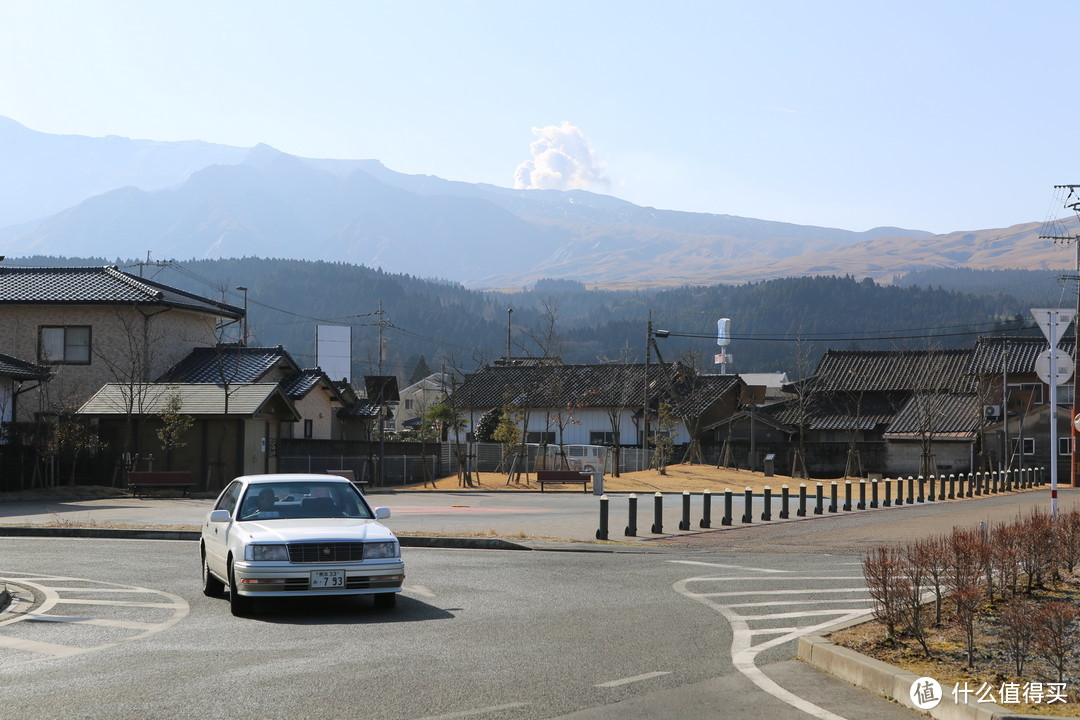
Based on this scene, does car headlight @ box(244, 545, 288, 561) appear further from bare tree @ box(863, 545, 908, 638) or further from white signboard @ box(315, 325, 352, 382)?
white signboard @ box(315, 325, 352, 382)

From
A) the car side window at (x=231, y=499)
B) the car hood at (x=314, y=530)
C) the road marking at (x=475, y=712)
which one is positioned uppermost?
the car side window at (x=231, y=499)

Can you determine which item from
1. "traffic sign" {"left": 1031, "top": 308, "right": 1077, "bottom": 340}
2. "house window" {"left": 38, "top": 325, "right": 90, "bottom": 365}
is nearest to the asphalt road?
"traffic sign" {"left": 1031, "top": 308, "right": 1077, "bottom": 340}

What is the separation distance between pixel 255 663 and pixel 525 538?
11.5 metres

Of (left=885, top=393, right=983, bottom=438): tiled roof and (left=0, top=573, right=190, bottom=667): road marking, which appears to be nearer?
(left=0, top=573, right=190, bottom=667): road marking

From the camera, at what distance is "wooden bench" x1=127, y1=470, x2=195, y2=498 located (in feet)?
112

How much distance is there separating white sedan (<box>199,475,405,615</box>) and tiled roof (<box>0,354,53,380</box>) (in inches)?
1058

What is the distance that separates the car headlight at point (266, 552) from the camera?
10.9 m

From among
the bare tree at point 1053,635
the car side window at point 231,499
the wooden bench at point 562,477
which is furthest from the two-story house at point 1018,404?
the bare tree at point 1053,635

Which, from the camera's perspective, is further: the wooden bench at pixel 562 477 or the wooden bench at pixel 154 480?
the wooden bench at pixel 562 477

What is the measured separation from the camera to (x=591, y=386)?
212 feet

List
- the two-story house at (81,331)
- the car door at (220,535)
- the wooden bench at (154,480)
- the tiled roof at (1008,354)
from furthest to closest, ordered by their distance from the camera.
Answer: the tiled roof at (1008,354), the two-story house at (81,331), the wooden bench at (154,480), the car door at (220,535)

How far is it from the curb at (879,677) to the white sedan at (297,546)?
4.38 m

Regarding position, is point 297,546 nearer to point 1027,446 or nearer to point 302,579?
point 302,579

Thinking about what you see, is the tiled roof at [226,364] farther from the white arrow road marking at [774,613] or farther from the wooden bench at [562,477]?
the white arrow road marking at [774,613]
